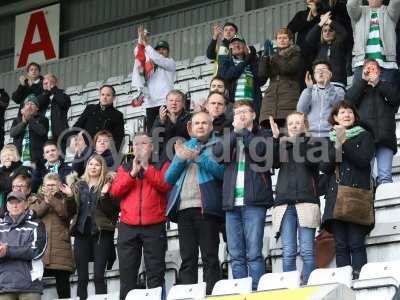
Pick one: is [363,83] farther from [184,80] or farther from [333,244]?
[184,80]

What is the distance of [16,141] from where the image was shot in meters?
13.0

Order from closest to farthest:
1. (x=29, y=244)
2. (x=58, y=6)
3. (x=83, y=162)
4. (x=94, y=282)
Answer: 1. (x=29, y=244)
2. (x=94, y=282)
3. (x=83, y=162)
4. (x=58, y=6)

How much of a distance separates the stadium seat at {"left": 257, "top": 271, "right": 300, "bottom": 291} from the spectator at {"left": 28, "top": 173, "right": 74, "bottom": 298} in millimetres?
2565

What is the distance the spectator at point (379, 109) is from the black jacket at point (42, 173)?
2955 mm

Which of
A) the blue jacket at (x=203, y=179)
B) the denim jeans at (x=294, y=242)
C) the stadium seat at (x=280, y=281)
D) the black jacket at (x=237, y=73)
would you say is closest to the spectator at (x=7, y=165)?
the black jacket at (x=237, y=73)

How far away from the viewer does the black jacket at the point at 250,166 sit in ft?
28.2

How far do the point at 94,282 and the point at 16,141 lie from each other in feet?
12.3

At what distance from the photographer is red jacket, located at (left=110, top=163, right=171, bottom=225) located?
916 cm

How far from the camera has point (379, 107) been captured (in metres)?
9.65

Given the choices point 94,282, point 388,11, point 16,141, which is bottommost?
Answer: point 94,282

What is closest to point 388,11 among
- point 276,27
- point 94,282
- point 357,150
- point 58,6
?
point 357,150

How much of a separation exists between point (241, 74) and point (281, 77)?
0.68 metres

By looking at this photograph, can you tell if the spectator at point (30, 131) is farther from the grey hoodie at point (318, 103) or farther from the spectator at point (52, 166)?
the grey hoodie at point (318, 103)

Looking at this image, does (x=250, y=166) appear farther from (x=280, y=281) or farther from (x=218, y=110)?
(x=280, y=281)
